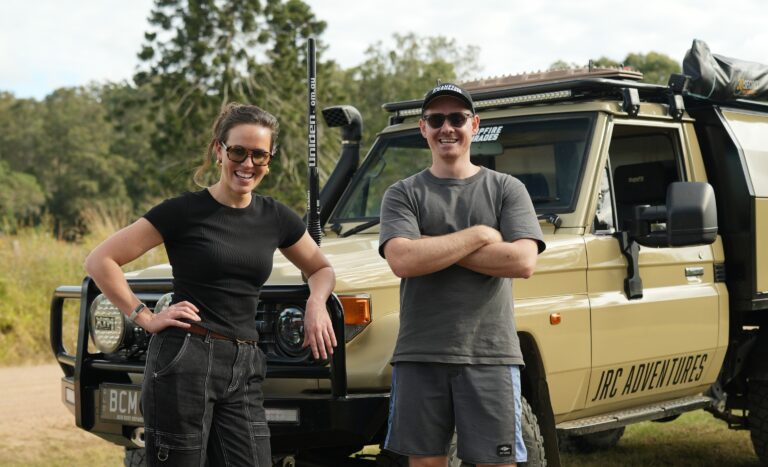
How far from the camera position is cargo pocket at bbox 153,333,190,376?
3.38 meters

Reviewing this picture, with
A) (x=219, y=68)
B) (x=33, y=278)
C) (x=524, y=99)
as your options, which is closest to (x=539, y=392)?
(x=524, y=99)

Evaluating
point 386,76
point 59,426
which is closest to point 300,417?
point 59,426

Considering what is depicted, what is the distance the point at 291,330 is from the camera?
4266 millimetres

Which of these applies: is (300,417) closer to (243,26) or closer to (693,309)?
(693,309)

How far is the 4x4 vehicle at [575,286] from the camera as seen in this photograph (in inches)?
166

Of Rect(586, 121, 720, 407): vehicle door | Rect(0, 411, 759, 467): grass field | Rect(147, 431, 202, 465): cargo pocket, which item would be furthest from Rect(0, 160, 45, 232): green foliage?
Rect(147, 431, 202, 465): cargo pocket

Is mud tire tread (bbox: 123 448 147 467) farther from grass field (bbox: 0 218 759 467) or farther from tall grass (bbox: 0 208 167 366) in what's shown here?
tall grass (bbox: 0 208 167 366)

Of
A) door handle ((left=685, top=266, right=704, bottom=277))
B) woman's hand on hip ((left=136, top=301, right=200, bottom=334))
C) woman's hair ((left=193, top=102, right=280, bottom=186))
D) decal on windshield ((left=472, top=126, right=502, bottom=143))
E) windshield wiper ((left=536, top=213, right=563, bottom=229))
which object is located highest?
decal on windshield ((left=472, top=126, right=502, bottom=143))

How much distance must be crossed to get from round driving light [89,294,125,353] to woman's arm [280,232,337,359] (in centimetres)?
112

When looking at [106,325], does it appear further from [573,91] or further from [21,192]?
[21,192]

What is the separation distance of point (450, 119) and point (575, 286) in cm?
151

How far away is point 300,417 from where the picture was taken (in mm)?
4125

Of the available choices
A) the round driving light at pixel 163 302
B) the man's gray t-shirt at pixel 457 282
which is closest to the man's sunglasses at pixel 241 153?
the man's gray t-shirt at pixel 457 282

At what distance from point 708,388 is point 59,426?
4603 mm
